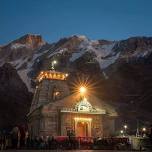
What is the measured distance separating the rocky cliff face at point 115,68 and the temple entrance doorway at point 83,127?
42473 millimetres

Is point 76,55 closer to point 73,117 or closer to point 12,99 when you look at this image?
point 12,99

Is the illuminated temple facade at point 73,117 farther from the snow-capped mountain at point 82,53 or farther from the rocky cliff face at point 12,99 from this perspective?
the snow-capped mountain at point 82,53

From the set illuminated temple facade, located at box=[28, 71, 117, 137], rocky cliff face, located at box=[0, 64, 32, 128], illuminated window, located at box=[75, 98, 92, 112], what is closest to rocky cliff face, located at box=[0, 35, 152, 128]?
rocky cliff face, located at box=[0, 64, 32, 128]

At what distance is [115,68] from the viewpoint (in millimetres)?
137250

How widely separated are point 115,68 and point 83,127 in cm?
8525

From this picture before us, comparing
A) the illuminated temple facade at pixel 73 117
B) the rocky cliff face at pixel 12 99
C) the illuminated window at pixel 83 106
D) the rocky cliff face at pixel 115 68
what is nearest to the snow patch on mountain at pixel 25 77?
the rocky cliff face at pixel 115 68

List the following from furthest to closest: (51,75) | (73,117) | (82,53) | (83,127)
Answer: (82,53), (51,75), (83,127), (73,117)

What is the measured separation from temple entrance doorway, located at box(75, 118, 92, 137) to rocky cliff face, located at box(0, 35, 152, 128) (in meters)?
42.5

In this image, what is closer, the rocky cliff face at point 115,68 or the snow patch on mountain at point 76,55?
the rocky cliff face at point 115,68

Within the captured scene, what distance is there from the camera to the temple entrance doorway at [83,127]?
52.5 metres

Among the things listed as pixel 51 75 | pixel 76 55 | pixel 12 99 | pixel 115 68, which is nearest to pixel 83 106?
pixel 51 75

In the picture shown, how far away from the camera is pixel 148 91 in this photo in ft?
388

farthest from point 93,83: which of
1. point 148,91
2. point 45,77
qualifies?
point 45,77

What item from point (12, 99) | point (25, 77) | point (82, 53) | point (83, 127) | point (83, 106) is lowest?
point (83, 127)
